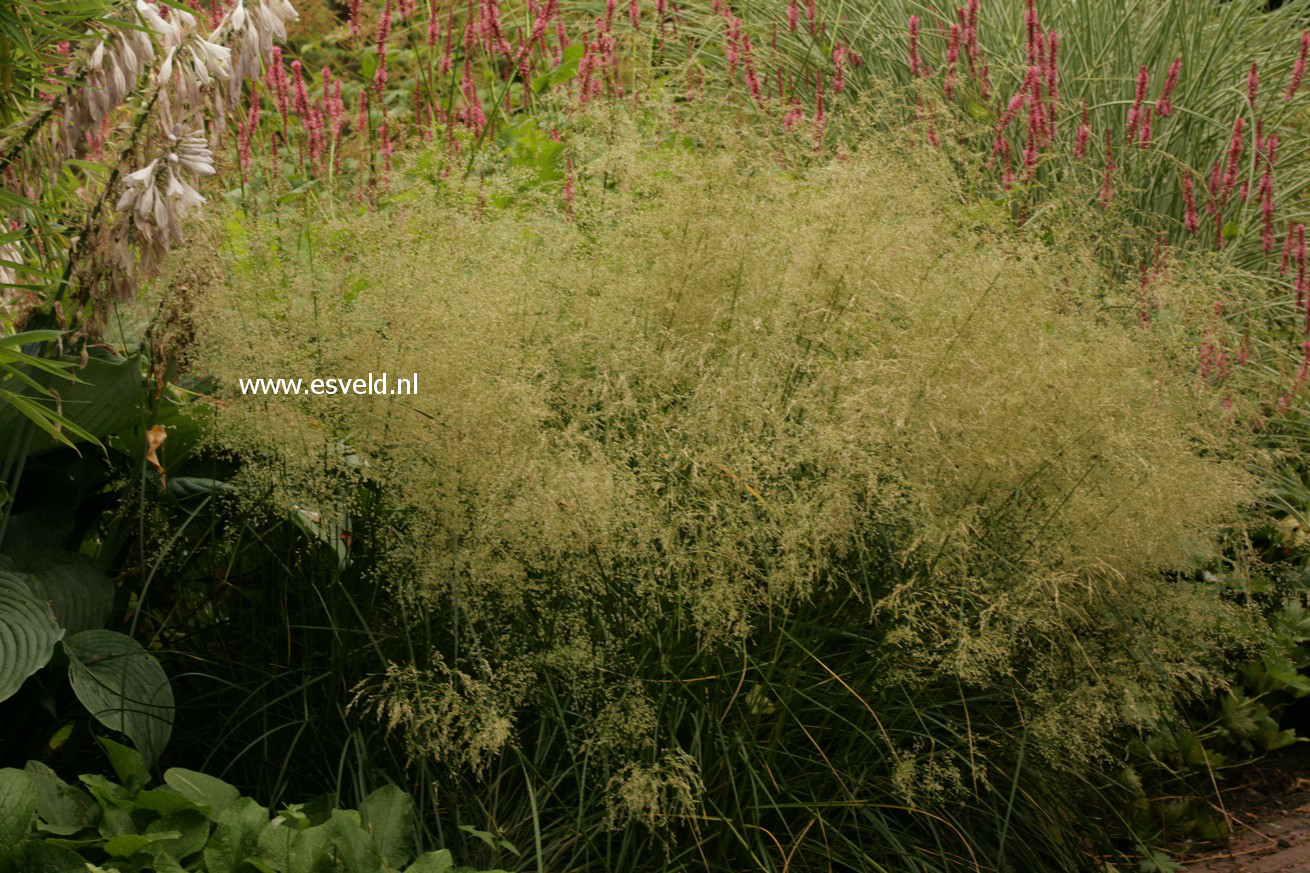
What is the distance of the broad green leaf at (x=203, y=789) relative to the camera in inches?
76.0

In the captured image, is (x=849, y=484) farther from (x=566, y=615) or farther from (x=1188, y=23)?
(x=1188, y=23)

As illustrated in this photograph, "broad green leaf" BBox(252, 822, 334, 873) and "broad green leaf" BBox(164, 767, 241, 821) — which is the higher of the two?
"broad green leaf" BBox(252, 822, 334, 873)

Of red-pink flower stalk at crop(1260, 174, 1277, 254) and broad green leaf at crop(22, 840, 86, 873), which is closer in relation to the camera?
broad green leaf at crop(22, 840, 86, 873)

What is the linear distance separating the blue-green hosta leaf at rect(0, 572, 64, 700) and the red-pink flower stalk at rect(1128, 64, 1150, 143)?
2.92m

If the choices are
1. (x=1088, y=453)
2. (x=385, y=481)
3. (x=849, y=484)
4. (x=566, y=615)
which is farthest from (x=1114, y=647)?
(x=385, y=481)

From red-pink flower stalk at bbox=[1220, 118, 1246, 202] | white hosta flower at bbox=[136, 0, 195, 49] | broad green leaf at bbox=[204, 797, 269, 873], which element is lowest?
broad green leaf at bbox=[204, 797, 269, 873]

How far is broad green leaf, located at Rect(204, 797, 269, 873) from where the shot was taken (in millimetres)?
1761

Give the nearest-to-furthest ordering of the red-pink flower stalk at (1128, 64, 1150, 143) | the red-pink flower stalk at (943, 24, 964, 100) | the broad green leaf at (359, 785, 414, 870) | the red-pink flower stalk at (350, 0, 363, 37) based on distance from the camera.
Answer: the broad green leaf at (359, 785, 414, 870) → the red-pink flower stalk at (350, 0, 363, 37) → the red-pink flower stalk at (1128, 64, 1150, 143) → the red-pink flower stalk at (943, 24, 964, 100)

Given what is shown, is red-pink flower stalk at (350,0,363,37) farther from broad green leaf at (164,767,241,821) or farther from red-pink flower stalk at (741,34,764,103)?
broad green leaf at (164,767,241,821)

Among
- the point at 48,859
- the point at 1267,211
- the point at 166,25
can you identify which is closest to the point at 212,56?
the point at 166,25

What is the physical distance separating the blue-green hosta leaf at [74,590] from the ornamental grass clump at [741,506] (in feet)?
1.17

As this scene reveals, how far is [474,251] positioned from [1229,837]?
210 centimetres

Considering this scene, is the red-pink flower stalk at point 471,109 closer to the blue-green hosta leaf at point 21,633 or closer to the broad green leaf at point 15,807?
the blue-green hosta leaf at point 21,633

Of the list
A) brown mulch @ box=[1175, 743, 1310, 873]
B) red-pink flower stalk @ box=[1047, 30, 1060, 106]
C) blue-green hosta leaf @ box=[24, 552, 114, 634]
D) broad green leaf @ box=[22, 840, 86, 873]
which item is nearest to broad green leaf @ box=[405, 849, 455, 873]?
broad green leaf @ box=[22, 840, 86, 873]
